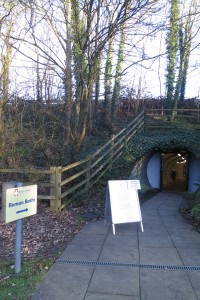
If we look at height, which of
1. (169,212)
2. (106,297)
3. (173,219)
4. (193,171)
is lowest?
(193,171)

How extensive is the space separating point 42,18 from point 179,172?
1761cm

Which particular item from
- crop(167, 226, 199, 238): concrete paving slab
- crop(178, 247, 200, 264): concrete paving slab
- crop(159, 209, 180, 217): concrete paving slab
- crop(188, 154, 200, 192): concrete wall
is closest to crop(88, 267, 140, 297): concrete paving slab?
crop(178, 247, 200, 264): concrete paving slab

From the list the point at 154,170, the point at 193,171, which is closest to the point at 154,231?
the point at 154,170

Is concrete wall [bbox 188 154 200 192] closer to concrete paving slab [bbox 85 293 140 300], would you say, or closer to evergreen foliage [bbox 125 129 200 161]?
evergreen foliage [bbox 125 129 200 161]

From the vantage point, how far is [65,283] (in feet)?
13.9

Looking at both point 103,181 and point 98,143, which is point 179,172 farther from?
point 103,181

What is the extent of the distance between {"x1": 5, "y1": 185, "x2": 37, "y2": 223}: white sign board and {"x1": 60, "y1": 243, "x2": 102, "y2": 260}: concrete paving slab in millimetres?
1075

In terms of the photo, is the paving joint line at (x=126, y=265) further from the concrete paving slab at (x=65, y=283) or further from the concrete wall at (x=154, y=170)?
the concrete wall at (x=154, y=170)

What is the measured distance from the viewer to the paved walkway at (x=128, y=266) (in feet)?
13.1

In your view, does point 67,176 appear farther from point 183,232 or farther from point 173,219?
point 183,232

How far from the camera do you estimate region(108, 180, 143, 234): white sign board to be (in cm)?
696

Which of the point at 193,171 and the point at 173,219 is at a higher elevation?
the point at 173,219

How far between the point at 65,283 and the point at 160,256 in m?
1.78

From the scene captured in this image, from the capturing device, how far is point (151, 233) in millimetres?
6801
